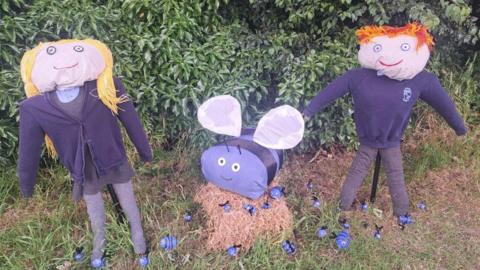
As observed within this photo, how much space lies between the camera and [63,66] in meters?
2.39

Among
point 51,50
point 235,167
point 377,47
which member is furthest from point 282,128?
point 51,50

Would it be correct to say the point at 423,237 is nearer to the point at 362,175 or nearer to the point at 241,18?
the point at 362,175

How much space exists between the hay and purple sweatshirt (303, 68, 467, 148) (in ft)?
2.41

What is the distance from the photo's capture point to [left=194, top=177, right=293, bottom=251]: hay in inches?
116

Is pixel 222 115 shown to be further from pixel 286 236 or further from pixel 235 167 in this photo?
Answer: pixel 286 236

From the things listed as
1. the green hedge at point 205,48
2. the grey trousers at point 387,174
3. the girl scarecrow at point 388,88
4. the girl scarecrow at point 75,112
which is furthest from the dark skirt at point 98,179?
the grey trousers at point 387,174

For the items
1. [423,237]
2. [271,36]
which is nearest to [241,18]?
[271,36]

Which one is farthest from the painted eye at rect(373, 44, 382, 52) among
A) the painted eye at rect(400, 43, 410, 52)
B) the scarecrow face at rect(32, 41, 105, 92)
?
the scarecrow face at rect(32, 41, 105, 92)

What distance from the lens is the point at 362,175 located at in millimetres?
3283

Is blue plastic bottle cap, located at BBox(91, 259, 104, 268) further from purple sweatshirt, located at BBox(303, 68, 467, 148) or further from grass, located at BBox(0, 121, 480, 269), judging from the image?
purple sweatshirt, located at BBox(303, 68, 467, 148)

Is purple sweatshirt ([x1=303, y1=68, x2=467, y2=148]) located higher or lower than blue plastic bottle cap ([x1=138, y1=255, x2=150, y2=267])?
higher

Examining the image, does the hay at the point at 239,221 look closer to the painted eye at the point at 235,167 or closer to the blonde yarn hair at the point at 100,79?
the painted eye at the point at 235,167

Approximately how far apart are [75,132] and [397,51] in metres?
1.86

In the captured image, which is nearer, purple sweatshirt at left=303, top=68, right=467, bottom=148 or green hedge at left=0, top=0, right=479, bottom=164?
purple sweatshirt at left=303, top=68, right=467, bottom=148
